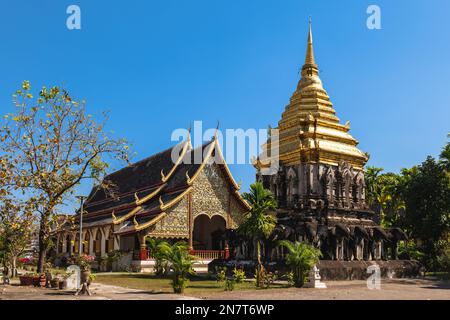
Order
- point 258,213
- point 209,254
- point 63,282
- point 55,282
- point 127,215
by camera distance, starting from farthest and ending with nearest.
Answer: point 209,254 < point 127,215 < point 258,213 < point 55,282 < point 63,282

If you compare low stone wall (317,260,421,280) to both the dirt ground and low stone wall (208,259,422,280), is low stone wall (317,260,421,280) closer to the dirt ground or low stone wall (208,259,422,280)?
low stone wall (208,259,422,280)

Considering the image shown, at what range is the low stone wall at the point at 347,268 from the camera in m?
20.7

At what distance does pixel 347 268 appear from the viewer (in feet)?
69.4

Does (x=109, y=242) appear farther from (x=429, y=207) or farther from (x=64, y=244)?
(x=429, y=207)

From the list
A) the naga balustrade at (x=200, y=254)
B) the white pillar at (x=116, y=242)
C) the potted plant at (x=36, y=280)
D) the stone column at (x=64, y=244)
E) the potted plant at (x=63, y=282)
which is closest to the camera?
the potted plant at (x=63, y=282)

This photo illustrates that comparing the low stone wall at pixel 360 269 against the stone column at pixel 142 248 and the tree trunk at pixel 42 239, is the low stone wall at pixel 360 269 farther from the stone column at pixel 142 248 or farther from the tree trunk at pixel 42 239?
the stone column at pixel 142 248

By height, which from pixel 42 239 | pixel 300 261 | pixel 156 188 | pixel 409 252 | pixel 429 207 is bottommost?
pixel 409 252

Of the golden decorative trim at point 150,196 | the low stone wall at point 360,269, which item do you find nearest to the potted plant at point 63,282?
the low stone wall at point 360,269

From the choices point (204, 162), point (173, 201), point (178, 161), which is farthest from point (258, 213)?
point (178, 161)

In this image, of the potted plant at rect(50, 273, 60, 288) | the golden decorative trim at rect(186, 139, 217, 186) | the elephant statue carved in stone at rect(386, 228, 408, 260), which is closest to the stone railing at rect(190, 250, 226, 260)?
the golden decorative trim at rect(186, 139, 217, 186)

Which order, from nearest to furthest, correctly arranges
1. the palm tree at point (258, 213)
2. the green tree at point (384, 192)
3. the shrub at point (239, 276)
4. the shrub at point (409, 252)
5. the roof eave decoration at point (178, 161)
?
the shrub at point (239, 276), the palm tree at point (258, 213), the shrub at point (409, 252), the roof eave decoration at point (178, 161), the green tree at point (384, 192)

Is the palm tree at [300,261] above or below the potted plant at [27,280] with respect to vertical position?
above
